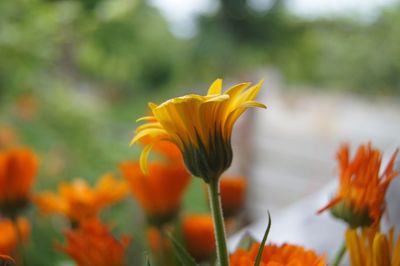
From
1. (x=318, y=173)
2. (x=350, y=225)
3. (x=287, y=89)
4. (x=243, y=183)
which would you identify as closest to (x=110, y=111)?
(x=287, y=89)

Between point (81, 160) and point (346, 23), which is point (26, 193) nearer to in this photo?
point (81, 160)

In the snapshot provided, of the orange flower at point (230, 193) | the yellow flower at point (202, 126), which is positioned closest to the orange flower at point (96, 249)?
the yellow flower at point (202, 126)

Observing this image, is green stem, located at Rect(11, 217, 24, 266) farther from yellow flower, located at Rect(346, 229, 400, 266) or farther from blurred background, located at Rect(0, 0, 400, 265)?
blurred background, located at Rect(0, 0, 400, 265)

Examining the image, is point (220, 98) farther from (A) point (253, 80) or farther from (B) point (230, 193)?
(A) point (253, 80)

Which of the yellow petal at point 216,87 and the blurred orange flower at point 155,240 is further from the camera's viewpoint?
the blurred orange flower at point 155,240

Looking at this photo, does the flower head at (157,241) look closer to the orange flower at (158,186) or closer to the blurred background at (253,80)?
the orange flower at (158,186)

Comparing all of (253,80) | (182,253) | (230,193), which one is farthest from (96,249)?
(253,80)

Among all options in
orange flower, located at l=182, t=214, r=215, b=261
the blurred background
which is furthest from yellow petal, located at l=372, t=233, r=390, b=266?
the blurred background
